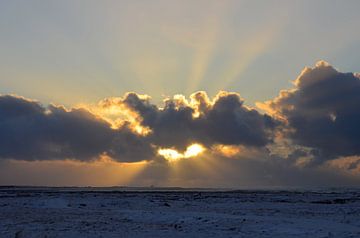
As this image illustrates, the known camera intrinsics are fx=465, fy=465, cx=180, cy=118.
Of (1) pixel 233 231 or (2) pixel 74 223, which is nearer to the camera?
(1) pixel 233 231

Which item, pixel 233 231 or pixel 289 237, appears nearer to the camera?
pixel 289 237

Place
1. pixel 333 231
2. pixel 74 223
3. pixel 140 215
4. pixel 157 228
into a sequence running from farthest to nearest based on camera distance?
pixel 140 215, pixel 74 223, pixel 157 228, pixel 333 231

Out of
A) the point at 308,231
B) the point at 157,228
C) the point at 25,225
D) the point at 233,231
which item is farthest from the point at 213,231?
the point at 25,225

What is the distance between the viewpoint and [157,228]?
31062 millimetres

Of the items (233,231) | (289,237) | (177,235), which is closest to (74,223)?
(177,235)

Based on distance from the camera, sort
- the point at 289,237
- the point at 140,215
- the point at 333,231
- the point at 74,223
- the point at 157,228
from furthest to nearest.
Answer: the point at 140,215 < the point at 74,223 < the point at 157,228 < the point at 333,231 < the point at 289,237

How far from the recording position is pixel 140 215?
39594 mm

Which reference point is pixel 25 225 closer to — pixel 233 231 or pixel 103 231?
pixel 103 231

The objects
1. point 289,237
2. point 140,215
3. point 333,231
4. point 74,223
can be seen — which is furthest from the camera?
point 140,215

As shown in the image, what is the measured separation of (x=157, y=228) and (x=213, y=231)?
393 centimetres

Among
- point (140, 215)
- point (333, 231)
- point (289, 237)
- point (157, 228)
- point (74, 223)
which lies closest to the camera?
point (289, 237)

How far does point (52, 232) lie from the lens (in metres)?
28.5

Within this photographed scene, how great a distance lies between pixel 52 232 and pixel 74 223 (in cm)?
472

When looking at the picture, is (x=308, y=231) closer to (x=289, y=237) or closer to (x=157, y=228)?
(x=289, y=237)
